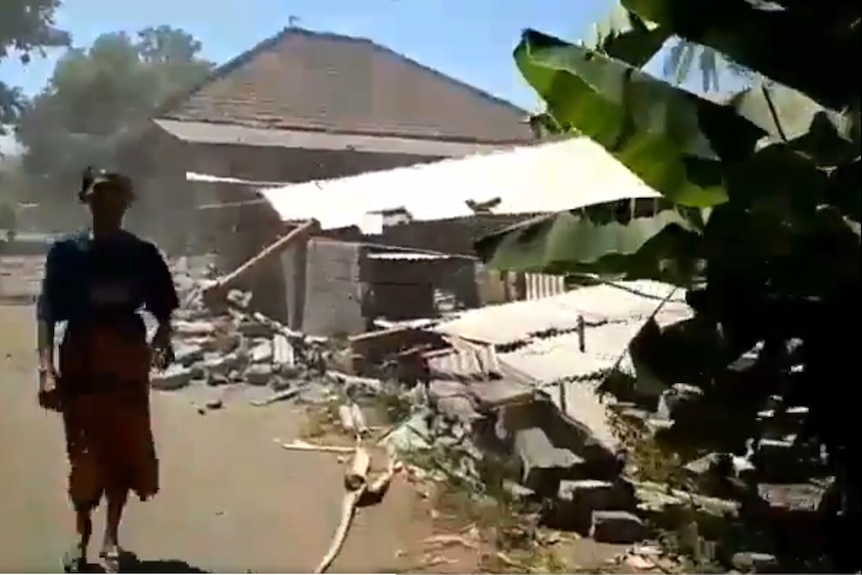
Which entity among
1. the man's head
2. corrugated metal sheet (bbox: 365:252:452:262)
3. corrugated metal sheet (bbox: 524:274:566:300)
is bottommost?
corrugated metal sheet (bbox: 524:274:566:300)

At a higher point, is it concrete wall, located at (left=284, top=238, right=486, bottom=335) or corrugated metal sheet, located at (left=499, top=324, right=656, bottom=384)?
concrete wall, located at (left=284, top=238, right=486, bottom=335)

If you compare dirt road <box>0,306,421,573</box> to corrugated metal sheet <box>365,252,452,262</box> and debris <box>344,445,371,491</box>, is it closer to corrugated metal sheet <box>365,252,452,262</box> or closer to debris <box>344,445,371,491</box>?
debris <box>344,445,371,491</box>

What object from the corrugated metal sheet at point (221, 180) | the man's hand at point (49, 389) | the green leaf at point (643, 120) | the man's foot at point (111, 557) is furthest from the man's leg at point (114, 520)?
the green leaf at point (643, 120)

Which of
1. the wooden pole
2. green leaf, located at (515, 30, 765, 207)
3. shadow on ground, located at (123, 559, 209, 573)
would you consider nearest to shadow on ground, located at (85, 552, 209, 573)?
shadow on ground, located at (123, 559, 209, 573)

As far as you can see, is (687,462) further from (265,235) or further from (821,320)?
(265,235)

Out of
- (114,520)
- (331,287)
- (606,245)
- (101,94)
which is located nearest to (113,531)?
(114,520)
